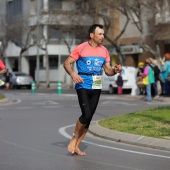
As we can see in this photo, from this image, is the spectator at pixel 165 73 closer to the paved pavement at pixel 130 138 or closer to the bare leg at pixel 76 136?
the paved pavement at pixel 130 138

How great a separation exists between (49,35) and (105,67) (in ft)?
145

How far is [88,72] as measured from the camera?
9.59m

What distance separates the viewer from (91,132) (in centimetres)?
1334

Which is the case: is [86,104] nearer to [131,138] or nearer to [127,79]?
[131,138]

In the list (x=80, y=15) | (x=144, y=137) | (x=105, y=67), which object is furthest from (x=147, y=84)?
(x=80, y=15)

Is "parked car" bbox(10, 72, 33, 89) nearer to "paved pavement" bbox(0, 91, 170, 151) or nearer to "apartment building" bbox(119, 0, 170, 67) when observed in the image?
"apartment building" bbox(119, 0, 170, 67)

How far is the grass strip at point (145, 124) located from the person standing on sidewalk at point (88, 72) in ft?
7.87

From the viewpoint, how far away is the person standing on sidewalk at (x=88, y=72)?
9.57 m

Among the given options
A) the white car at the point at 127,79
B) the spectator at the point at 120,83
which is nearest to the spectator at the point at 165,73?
the spectator at the point at 120,83

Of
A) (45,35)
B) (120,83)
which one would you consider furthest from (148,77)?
(45,35)

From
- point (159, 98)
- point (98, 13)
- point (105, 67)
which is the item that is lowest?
point (159, 98)

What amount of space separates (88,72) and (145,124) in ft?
13.5

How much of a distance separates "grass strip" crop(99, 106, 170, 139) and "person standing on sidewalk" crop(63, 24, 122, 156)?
7.87 ft

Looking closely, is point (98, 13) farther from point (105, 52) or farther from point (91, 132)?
Answer: point (105, 52)
